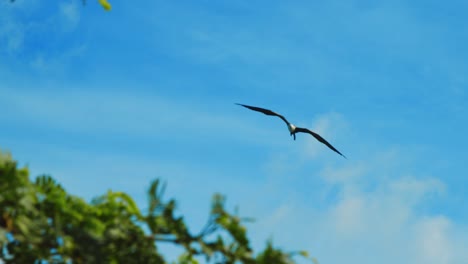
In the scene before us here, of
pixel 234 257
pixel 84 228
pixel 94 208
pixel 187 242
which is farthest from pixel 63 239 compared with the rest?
pixel 234 257

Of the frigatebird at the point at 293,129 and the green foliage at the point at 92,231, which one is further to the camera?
the frigatebird at the point at 293,129

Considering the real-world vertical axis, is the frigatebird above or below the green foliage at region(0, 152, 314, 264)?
above

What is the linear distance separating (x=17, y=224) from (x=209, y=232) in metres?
2.27

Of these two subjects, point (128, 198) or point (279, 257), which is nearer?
point (279, 257)

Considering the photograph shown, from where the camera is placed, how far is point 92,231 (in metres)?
8.66

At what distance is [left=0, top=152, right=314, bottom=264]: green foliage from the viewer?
28.0 ft

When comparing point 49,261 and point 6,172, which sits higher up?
point 6,172

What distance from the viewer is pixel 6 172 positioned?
868 cm

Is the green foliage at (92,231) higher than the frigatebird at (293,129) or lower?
lower

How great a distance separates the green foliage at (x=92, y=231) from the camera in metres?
8.53

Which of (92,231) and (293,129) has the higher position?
(293,129)

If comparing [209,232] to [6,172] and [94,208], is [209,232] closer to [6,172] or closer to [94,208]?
[94,208]

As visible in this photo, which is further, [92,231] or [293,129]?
[293,129]

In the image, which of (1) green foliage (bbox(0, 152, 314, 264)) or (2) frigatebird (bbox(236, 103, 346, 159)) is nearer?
(1) green foliage (bbox(0, 152, 314, 264))
